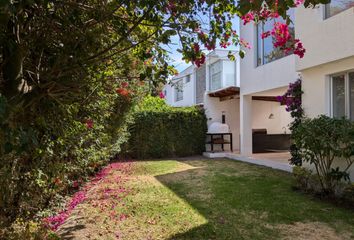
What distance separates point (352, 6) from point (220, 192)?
6.02 metres

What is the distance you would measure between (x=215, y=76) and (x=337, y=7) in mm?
12135

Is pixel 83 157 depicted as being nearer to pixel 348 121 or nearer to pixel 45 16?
pixel 45 16

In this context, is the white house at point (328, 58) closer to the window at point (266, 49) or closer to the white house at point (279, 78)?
the white house at point (279, 78)

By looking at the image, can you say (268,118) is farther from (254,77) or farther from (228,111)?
(254,77)

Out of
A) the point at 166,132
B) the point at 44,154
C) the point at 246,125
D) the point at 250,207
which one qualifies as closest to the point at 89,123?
the point at 44,154

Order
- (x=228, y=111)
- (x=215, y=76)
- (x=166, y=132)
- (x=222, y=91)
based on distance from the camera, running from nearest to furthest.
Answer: (x=166, y=132) → (x=222, y=91) → (x=215, y=76) → (x=228, y=111)

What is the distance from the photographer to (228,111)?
20.4m

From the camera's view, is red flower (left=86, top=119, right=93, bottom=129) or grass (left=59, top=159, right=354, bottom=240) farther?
red flower (left=86, top=119, right=93, bottom=129)

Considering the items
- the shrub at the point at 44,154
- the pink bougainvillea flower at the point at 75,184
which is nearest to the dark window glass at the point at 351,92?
the shrub at the point at 44,154

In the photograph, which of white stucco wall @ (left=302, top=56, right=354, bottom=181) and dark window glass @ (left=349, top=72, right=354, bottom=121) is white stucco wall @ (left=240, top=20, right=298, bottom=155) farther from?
dark window glass @ (left=349, top=72, right=354, bottom=121)

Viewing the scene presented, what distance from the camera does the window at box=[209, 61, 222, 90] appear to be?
1928 centimetres

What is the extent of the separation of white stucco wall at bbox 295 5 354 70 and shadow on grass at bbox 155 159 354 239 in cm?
379

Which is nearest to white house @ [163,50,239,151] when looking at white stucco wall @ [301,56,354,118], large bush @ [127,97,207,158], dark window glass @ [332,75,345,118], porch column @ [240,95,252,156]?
large bush @ [127,97,207,158]

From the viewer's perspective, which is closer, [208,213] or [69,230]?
[69,230]
